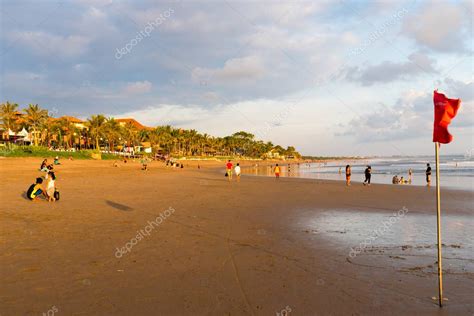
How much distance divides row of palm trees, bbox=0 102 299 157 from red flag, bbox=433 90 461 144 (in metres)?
75.4

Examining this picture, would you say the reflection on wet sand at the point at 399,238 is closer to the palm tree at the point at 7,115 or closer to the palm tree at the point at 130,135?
the palm tree at the point at 7,115

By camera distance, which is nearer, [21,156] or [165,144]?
[21,156]

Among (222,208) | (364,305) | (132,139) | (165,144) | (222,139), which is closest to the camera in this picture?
(364,305)

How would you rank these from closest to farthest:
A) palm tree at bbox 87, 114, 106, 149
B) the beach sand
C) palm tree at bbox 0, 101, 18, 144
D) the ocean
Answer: the beach sand → the ocean → palm tree at bbox 0, 101, 18, 144 → palm tree at bbox 87, 114, 106, 149

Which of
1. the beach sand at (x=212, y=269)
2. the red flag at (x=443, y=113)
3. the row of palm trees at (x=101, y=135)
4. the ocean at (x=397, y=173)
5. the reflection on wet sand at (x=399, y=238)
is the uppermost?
the row of palm trees at (x=101, y=135)

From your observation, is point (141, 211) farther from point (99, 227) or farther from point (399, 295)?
point (399, 295)

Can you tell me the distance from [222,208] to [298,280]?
8369 mm

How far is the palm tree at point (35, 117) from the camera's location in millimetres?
70562

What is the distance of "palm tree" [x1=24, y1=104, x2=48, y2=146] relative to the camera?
7056 centimetres

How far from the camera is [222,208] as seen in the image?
14.1 m

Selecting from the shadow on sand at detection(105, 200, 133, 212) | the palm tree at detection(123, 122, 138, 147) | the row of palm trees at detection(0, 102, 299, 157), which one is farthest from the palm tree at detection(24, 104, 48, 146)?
the shadow on sand at detection(105, 200, 133, 212)

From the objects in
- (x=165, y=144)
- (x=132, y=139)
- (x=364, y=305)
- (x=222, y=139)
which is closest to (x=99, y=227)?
(x=364, y=305)

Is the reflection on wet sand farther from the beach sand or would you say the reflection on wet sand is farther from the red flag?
the red flag

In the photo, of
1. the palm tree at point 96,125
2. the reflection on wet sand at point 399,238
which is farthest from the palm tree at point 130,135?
the reflection on wet sand at point 399,238
